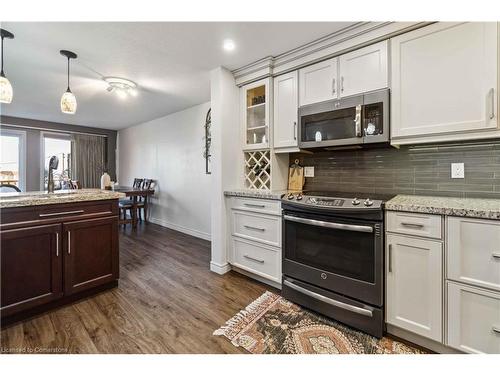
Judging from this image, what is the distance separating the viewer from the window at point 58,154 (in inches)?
209

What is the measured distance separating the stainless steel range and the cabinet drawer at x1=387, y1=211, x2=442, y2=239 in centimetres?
7

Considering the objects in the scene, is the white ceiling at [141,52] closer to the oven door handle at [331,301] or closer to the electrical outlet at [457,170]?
the electrical outlet at [457,170]

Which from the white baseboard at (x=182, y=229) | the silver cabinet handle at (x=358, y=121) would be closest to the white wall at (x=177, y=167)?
the white baseboard at (x=182, y=229)

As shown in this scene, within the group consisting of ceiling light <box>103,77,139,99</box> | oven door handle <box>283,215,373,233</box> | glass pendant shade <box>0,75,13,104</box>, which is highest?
ceiling light <box>103,77,139,99</box>

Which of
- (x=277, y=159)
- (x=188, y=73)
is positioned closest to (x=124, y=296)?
(x=277, y=159)

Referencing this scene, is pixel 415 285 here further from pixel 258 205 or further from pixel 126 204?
pixel 126 204

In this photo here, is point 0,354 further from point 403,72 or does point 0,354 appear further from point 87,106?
point 87,106

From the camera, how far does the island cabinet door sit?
191cm

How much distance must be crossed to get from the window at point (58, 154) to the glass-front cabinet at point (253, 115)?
4.74 m

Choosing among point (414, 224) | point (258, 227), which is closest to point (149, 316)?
point (258, 227)

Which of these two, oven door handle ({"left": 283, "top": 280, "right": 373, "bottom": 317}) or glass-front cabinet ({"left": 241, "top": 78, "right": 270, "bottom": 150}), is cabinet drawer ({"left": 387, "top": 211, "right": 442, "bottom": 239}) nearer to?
oven door handle ({"left": 283, "top": 280, "right": 373, "bottom": 317})

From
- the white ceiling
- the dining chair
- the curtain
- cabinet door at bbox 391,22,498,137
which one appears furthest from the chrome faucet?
the curtain

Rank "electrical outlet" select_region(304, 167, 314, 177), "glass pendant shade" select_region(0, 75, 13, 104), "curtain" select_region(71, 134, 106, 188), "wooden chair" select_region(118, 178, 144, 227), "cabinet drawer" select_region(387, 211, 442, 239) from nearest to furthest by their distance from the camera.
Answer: "cabinet drawer" select_region(387, 211, 442, 239) < "glass pendant shade" select_region(0, 75, 13, 104) < "electrical outlet" select_region(304, 167, 314, 177) < "wooden chair" select_region(118, 178, 144, 227) < "curtain" select_region(71, 134, 106, 188)
